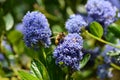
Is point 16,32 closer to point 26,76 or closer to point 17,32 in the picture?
point 17,32

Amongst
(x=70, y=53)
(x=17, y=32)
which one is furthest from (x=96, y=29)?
(x=17, y=32)

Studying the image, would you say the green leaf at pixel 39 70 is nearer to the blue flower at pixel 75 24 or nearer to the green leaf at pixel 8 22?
the blue flower at pixel 75 24

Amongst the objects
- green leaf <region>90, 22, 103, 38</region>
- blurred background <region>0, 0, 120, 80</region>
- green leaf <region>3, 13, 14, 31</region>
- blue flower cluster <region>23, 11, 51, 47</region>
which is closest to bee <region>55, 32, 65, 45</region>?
blue flower cluster <region>23, 11, 51, 47</region>

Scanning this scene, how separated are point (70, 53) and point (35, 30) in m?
0.10

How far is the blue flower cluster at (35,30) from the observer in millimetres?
860

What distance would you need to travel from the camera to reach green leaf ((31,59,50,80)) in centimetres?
87

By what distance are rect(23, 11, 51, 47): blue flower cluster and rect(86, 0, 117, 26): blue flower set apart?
0.21 m

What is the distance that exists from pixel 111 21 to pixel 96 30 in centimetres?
6

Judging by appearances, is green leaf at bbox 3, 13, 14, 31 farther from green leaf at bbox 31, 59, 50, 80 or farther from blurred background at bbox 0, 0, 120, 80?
green leaf at bbox 31, 59, 50, 80

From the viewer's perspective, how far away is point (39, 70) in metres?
0.87

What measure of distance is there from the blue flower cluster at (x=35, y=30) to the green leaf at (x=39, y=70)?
0.05 meters

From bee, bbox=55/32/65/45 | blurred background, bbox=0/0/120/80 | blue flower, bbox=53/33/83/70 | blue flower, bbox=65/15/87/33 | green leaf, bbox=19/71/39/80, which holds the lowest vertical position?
green leaf, bbox=19/71/39/80

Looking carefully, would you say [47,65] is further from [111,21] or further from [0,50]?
[0,50]

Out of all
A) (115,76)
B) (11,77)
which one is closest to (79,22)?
(11,77)
